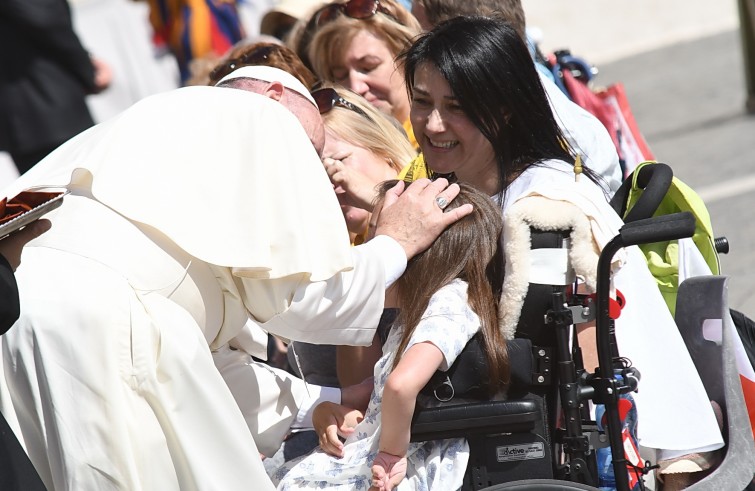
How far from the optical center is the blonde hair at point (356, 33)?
462cm

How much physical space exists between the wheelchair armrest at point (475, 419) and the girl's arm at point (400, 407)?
55 millimetres

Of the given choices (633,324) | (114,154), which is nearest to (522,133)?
(633,324)

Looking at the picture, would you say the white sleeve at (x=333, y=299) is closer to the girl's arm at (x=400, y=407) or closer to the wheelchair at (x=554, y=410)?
the girl's arm at (x=400, y=407)

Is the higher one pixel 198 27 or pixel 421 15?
pixel 421 15

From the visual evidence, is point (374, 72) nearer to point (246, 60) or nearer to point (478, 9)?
point (246, 60)

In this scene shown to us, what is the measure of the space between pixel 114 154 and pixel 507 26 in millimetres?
1262

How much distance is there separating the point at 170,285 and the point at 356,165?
4.28 ft

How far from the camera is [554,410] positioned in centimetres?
290

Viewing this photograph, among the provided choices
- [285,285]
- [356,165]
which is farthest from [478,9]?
[285,285]

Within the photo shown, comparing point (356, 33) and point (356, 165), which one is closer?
point (356, 165)

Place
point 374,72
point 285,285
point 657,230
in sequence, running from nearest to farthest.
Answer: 1. point 657,230
2. point 285,285
3. point 374,72

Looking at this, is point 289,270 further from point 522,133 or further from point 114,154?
point 522,133

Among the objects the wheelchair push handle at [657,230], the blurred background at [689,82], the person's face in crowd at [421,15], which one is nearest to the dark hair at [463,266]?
the wheelchair push handle at [657,230]

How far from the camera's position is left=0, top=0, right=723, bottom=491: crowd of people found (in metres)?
2.45
